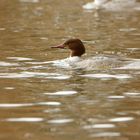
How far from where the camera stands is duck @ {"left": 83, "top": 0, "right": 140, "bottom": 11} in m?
29.4

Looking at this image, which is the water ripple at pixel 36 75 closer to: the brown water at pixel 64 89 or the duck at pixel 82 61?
the brown water at pixel 64 89

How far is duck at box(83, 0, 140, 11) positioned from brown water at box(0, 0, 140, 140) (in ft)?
21.0

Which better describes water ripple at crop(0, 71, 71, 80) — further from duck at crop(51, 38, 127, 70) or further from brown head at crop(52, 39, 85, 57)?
brown head at crop(52, 39, 85, 57)

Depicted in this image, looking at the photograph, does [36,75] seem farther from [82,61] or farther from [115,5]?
[115,5]

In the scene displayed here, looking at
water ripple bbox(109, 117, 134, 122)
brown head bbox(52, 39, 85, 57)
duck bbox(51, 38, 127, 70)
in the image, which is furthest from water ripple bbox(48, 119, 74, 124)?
brown head bbox(52, 39, 85, 57)

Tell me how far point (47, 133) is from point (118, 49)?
28.1 feet

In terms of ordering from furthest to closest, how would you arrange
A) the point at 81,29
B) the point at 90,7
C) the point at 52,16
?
the point at 90,7, the point at 52,16, the point at 81,29

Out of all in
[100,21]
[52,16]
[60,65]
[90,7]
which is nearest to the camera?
[60,65]

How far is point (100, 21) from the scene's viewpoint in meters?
24.3

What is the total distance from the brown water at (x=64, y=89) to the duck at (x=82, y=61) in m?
0.32

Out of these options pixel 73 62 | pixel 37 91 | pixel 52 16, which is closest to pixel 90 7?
pixel 52 16

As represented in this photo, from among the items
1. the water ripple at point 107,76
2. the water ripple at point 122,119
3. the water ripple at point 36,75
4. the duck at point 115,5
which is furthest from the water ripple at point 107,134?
the duck at point 115,5

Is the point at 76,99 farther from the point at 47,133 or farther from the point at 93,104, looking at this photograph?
the point at 47,133

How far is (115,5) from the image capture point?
2969 cm
